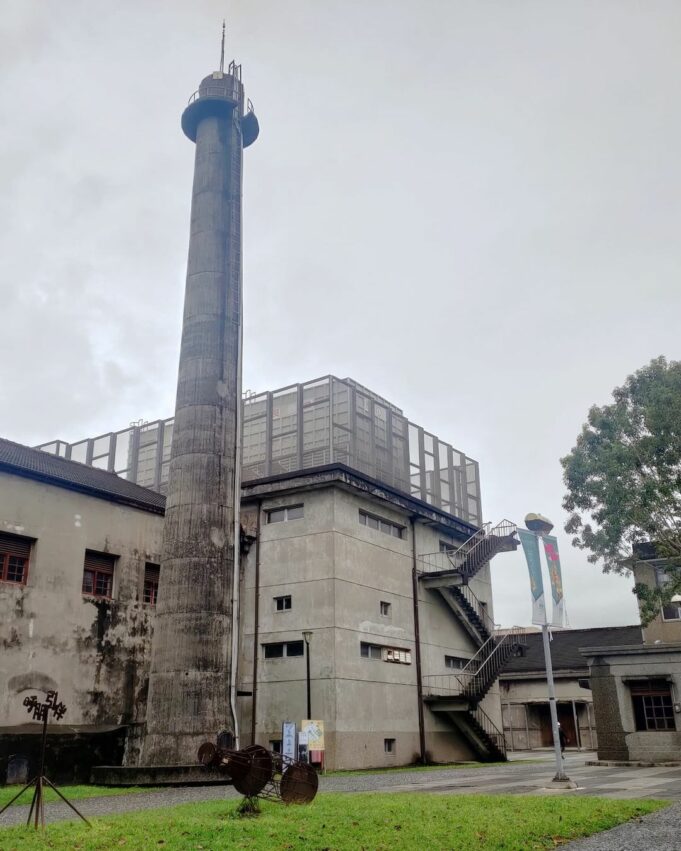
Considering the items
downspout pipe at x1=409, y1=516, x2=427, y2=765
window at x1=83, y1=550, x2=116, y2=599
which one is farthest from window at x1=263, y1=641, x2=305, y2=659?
window at x1=83, y1=550, x2=116, y2=599

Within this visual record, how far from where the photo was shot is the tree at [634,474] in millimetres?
23641

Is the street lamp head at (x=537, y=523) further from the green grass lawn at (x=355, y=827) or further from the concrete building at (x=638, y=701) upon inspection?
the concrete building at (x=638, y=701)

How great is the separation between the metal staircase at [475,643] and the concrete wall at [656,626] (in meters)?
5.83

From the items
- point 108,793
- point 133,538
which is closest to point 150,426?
point 133,538

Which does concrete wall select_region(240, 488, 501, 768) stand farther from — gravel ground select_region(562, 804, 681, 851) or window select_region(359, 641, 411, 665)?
gravel ground select_region(562, 804, 681, 851)

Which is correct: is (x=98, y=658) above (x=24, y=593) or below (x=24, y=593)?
below

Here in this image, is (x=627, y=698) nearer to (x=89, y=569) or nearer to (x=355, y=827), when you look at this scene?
(x=89, y=569)

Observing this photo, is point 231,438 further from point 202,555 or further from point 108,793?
point 108,793

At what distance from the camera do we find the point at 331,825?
1228 cm

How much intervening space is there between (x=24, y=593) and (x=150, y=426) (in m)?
32.7

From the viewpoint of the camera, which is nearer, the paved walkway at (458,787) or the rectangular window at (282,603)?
the paved walkway at (458,787)

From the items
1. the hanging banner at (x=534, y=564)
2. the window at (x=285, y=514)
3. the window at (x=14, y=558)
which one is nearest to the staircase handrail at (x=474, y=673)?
the window at (x=285, y=514)

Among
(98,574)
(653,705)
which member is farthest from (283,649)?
(653,705)

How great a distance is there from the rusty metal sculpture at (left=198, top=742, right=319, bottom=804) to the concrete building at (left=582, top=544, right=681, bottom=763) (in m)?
20.3
